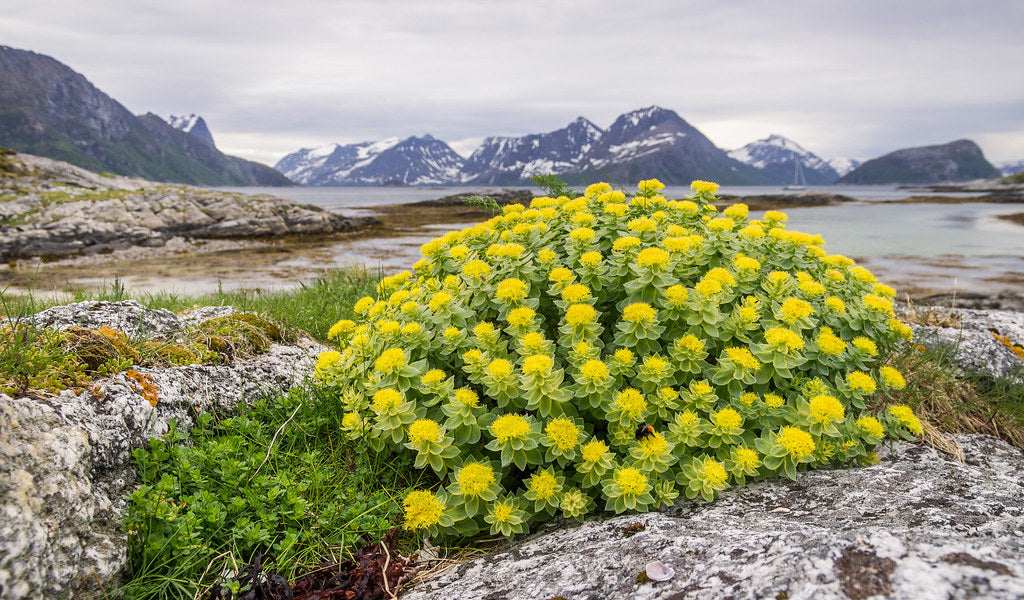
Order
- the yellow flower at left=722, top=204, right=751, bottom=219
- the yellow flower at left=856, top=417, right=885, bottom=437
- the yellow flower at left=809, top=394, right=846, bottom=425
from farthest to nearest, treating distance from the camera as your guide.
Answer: the yellow flower at left=722, top=204, right=751, bottom=219 < the yellow flower at left=856, top=417, right=885, bottom=437 < the yellow flower at left=809, top=394, right=846, bottom=425

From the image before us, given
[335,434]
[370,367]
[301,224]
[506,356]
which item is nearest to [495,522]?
[506,356]

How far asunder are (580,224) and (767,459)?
2.04 metres

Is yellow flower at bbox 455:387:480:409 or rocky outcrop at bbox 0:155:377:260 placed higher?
rocky outcrop at bbox 0:155:377:260

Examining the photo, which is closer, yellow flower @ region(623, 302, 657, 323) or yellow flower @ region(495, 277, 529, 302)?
yellow flower @ region(623, 302, 657, 323)

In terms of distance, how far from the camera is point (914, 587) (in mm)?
1632

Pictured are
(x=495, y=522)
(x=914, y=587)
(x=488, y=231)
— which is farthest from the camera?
(x=488, y=231)

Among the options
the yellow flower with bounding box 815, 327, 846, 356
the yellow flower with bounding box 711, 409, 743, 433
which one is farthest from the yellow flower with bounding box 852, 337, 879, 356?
the yellow flower with bounding box 711, 409, 743, 433

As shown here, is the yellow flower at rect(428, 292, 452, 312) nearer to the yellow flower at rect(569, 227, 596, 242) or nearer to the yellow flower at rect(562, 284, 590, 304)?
the yellow flower at rect(562, 284, 590, 304)

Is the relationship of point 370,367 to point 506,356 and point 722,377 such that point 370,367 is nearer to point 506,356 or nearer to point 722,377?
point 506,356

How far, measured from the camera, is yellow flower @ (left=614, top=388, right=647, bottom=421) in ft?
9.71

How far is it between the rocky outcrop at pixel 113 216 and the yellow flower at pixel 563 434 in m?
27.4

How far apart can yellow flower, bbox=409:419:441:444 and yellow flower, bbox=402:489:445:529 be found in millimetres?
312

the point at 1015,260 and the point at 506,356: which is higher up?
the point at 506,356

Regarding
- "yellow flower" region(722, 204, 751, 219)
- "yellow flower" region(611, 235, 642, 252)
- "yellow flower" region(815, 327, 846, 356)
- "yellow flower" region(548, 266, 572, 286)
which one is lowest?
"yellow flower" region(815, 327, 846, 356)
